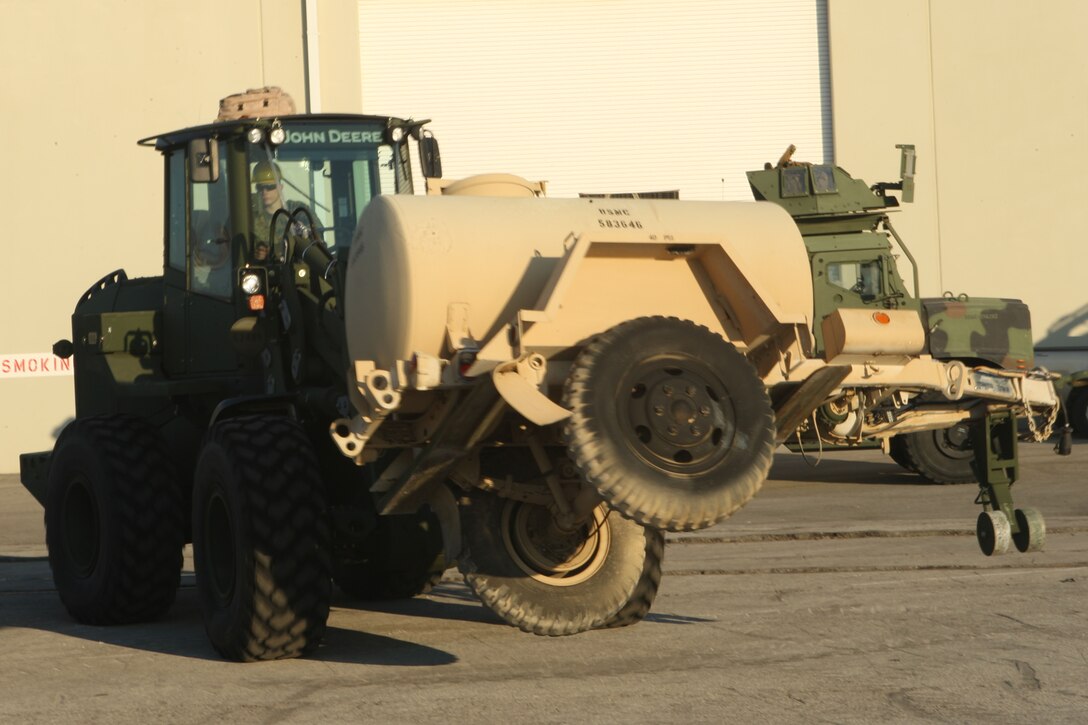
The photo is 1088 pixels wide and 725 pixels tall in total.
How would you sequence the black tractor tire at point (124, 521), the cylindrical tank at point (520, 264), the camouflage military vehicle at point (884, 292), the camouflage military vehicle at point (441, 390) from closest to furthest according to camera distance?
the camouflage military vehicle at point (441, 390) → the cylindrical tank at point (520, 264) → the black tractor tire at point (124, 521) → the camouflage military vehicle at point (884, 292)

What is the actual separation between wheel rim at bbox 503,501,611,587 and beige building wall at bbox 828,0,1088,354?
57.1ft

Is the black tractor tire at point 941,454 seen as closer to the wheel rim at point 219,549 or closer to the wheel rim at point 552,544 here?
the wheel rim at point 552,544

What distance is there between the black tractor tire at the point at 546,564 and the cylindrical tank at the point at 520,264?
3.64ft

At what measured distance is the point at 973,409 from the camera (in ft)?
25.9

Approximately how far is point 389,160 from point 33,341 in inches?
595

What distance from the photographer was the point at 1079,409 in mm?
21156

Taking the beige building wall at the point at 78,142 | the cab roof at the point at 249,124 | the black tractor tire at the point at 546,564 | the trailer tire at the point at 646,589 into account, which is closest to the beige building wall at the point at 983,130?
the beige building wall at the point at 78,142

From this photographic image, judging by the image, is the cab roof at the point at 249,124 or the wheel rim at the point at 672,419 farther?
the cab roof at the point at 249,124

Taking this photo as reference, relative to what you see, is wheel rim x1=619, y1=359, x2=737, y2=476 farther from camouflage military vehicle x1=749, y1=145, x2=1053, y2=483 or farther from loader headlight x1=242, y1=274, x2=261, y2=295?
camouflage military vehicle x1=749, y1=145, x2=1053, y2=483

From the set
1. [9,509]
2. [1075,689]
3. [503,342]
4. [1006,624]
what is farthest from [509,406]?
[9,509]

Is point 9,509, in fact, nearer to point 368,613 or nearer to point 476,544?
point 368,613

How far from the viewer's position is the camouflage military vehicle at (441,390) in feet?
20.9

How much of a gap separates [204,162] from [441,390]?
7.94ft

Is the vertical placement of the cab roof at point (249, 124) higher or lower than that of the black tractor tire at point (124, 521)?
higher
